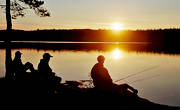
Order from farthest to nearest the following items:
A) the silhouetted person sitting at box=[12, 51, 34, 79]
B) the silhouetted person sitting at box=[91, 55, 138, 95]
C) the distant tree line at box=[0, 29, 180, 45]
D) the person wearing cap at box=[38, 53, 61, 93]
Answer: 1. the distant tree line at box=[0, 29, 180, 45]
2. the silhouetted person sitting at box=[12, 51, 34, 79]
3. the person wearing cap at box=[38, 53, 61, 93]
4. the silhouetted person sitting at box=[91, 55, 138, 95]

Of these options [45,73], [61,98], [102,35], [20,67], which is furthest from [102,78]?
[102,35]

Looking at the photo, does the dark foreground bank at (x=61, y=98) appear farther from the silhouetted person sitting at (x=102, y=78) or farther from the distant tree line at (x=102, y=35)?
the distant tree line at (x=102, y=35)

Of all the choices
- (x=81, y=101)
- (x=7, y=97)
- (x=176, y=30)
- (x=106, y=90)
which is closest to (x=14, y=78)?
(x=7, y=97)

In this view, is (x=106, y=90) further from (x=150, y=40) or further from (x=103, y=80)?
(x=150, y=40)

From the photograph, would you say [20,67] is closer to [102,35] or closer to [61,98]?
[61,98]

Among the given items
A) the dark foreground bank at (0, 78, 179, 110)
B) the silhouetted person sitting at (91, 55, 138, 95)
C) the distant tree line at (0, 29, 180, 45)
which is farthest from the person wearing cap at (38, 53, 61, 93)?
the distant tree line at (0, 29, 180, 45)

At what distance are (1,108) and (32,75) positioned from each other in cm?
189

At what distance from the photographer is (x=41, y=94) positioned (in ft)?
36.8

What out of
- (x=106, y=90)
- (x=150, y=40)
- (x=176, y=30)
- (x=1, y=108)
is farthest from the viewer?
(x=150, y=40)

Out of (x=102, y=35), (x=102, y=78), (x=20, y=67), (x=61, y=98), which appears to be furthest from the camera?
(x=102, y=35)

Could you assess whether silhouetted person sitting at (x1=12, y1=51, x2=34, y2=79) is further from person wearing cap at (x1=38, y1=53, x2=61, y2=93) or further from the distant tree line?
the distant tree line

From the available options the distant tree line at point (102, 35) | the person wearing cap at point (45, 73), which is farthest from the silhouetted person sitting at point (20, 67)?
the distant tree line at point (102, 35)

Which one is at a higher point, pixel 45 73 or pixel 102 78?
pixel 45 73

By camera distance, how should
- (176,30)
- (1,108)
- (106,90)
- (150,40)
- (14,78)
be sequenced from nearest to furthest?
(1,108) < (106,90) < (14,78) < (176,30) < (150,40)
